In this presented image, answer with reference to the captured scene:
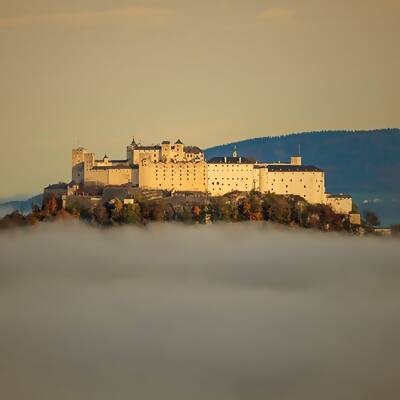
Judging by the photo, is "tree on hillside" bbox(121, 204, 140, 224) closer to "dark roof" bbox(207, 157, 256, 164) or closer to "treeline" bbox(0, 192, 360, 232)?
"treeline" bbox(0, 192, 360, 232)

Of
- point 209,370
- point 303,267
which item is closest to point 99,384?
point 209,370

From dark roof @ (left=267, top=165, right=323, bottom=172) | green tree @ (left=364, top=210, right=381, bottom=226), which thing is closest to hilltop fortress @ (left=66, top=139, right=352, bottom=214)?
dark roof @ (left=267, top=165, right=323, bottom=172)

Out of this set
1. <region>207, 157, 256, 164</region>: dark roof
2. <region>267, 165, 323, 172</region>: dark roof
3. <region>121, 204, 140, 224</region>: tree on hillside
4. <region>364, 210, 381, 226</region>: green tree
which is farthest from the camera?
<region>364, 210, 381, 226</region>: green tree

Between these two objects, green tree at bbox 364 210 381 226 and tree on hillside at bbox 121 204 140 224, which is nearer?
tree on hillside at bbox 121 204 140 224

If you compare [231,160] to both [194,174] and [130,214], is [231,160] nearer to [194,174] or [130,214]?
[194,174]

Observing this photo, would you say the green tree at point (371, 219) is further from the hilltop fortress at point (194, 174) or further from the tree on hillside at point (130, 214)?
the tree on hillside at point (130, 214)

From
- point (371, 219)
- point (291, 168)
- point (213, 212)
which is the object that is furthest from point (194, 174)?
point (371, 219)
